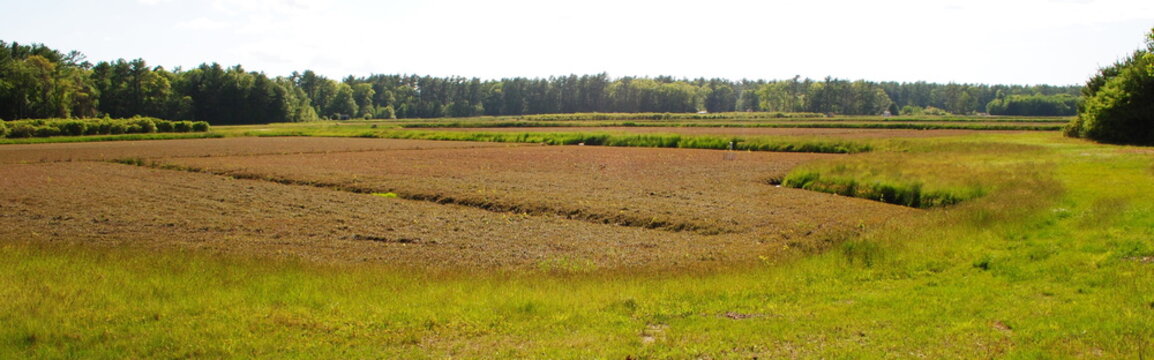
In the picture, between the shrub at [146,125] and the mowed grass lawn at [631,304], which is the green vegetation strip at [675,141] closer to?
the shrub at [146,125]

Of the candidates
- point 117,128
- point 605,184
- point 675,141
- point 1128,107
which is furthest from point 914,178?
point 117,128

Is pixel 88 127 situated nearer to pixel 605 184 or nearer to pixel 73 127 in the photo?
pixel 73 127

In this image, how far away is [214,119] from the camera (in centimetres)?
14362

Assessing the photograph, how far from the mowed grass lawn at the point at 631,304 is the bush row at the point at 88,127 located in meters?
71.6

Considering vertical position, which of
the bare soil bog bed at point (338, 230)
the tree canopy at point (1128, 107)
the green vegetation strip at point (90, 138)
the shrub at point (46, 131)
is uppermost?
the tree canopy at point (1128, 107)

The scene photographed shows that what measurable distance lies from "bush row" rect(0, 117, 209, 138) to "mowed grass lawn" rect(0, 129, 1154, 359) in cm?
7164

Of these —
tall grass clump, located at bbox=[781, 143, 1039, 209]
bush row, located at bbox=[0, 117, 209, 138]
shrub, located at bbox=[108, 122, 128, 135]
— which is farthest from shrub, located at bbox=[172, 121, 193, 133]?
tall grass clump, located at bbox=[781, 143, 1039, 209]

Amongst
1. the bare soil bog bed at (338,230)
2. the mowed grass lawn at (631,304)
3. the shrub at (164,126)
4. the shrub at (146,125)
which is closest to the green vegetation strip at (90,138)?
the shrub at (146,125)

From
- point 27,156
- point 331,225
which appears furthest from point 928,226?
point 27,156

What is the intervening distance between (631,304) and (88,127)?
8858 centimetres

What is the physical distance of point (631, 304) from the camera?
11.6m

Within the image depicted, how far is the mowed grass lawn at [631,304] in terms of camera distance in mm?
9234

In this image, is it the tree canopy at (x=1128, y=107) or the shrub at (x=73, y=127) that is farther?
the shrub at (x=73, y=127)

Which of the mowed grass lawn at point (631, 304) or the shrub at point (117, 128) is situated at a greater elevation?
the shrub at point (117, 128)
